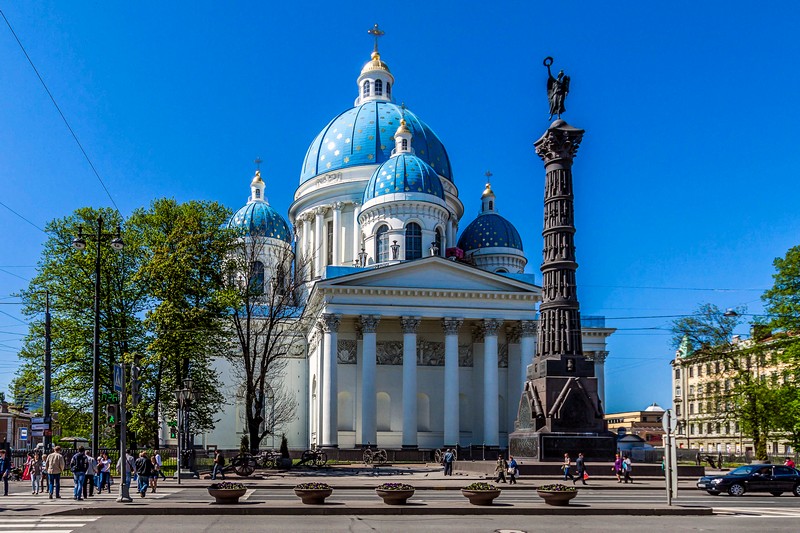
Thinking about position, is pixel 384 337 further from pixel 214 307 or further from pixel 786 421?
pixel 786 421

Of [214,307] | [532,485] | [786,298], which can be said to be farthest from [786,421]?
[214,307]

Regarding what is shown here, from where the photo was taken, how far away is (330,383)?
184ft

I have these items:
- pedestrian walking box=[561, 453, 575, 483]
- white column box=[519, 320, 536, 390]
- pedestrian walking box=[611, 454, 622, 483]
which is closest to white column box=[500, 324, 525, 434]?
white column box=[519, 320, 536, 390]

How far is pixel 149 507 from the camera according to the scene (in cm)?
2036

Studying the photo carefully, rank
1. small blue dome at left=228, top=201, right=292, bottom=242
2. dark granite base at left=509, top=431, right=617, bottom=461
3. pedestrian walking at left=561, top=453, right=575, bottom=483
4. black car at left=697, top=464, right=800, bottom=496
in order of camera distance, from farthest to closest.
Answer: small blue dome at left=228, top=201, right=292, bottom=242, dark granite base at left=509, top=431, right=617, bottom=461, pedestrian walking at left=561, top=453, right=575, bottom=483, black car at left=697, top=464, right=800, bottom=496

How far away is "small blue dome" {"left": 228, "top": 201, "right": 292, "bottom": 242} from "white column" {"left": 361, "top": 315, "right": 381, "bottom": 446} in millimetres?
24341

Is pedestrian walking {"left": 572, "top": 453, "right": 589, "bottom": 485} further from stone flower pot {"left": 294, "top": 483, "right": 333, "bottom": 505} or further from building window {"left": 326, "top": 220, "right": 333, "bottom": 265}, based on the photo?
building window {"left": 326, "top": 220, "right": 333, "bottom": 265}

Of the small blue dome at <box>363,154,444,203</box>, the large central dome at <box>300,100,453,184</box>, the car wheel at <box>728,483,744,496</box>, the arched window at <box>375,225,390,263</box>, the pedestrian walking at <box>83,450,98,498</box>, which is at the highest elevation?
the large central dome at <box>300,100,453,184</box>

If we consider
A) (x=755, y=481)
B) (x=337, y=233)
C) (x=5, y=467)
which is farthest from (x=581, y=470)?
(x=337, y=233)

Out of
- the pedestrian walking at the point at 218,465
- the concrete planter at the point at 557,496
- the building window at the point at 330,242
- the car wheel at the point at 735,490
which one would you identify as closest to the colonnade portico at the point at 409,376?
the building window at the point at 330,242

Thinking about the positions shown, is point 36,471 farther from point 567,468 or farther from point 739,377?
point 739,377

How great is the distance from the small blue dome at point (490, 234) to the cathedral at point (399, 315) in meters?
0.14

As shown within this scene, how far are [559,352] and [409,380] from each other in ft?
74.9

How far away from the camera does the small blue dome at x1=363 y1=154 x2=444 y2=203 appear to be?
66125 millimetres
